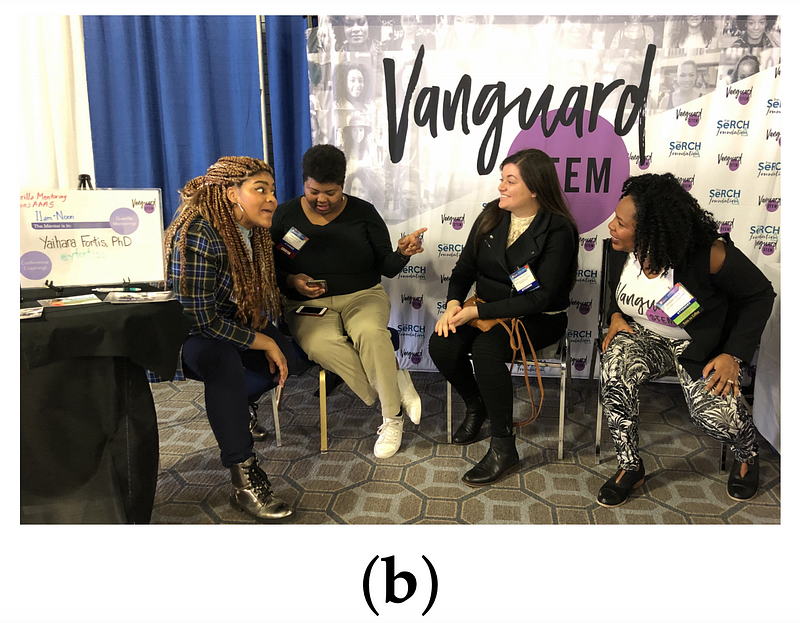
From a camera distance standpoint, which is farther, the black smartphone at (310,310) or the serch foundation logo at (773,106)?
the serch foundation logo at (773,106)

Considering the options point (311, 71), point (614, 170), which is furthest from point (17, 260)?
point (614, 170)

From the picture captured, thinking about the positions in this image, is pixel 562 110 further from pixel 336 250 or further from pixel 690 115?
pixel 336 250

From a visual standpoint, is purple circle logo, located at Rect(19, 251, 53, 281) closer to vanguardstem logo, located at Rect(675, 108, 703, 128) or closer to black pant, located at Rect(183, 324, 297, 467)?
black pant, located at Rect(183, 324, 297, 467)

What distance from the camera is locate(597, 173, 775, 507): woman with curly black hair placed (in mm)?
2023

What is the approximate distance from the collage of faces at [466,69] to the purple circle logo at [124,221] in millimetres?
1552

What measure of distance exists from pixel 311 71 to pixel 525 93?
1156 millimetres

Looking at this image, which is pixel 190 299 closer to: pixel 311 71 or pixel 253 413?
pixel 253 413

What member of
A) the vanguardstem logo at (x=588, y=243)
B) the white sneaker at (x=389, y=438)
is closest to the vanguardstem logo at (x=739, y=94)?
the vanguardstem logo at (x=588, y=243)

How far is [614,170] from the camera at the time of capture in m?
2.96

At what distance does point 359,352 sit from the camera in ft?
7.96

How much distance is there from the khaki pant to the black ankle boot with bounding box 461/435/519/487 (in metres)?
0.43

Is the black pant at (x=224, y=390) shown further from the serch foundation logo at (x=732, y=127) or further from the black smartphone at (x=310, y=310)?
the serch foundation logo at (x=732, y=127)

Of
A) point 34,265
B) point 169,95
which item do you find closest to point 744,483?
point 34,265

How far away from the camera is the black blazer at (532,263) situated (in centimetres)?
231
